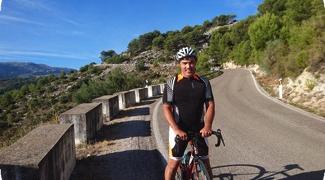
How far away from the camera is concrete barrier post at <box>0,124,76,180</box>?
5371mm

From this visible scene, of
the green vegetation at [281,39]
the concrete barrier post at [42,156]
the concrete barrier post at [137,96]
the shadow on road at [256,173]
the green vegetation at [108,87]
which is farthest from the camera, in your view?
the green vegetation at [108,87]

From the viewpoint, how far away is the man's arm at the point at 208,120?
5.44 metres

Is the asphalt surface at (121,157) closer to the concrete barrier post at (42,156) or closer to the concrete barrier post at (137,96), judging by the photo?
the concrete barrier post at (42,156)

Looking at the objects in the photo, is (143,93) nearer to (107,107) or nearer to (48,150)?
(107,107)

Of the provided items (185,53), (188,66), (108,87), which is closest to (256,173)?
(188,66)

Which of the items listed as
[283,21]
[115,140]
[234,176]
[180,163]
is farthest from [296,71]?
[283,21]

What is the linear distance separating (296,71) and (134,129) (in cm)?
1565

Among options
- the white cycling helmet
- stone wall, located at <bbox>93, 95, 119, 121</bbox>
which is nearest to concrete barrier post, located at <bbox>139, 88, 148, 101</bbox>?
stone wall, located at <bbox>93, 95, 119, 121</bbox>

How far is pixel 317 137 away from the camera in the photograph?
36.6 feet

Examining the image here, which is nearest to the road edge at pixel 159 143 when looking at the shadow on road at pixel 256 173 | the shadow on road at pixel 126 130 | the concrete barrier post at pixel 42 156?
the shadow on road at pixel 126 130

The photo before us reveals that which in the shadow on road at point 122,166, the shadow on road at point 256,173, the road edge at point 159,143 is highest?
the road edge at point 159,143

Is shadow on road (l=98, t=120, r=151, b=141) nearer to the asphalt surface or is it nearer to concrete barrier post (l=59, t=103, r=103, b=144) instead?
the asphalt surface

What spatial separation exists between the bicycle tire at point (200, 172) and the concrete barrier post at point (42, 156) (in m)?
1.96

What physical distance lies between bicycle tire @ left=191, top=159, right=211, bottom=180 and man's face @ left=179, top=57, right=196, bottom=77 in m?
1.12
